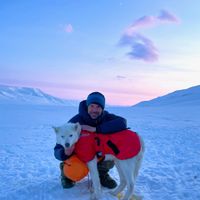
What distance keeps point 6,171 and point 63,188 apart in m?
1.70

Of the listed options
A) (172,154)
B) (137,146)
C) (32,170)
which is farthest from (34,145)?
(137,146)

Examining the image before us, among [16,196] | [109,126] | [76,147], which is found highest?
[109,126]

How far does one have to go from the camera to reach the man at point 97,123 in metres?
4.16

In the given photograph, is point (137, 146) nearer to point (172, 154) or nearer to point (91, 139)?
point (91, 139)

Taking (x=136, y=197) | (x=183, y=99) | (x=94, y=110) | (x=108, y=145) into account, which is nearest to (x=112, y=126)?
(x=108, y=145)

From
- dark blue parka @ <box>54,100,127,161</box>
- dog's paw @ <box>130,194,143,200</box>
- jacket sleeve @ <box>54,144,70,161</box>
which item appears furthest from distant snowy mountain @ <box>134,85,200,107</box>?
jacket sleeve @ <box>54,144,70,161</box>

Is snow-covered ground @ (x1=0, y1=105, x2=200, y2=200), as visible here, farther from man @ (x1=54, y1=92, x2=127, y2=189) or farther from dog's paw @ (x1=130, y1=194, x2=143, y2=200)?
man @ (x1=54, y1=92, x2=127, y2=189)

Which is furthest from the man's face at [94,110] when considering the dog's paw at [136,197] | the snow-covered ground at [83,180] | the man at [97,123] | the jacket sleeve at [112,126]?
the dog's paw at [136,197]

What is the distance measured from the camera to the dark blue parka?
4.16 metres

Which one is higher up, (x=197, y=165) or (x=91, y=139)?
(x=91, y=139)

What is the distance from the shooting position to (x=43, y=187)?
4512 millimetres

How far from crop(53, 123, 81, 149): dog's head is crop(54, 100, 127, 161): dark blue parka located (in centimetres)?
28

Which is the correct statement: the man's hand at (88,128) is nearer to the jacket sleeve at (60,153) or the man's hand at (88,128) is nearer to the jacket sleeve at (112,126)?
the jacket sleeve at (112,126)

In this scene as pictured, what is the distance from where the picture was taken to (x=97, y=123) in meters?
4.45
